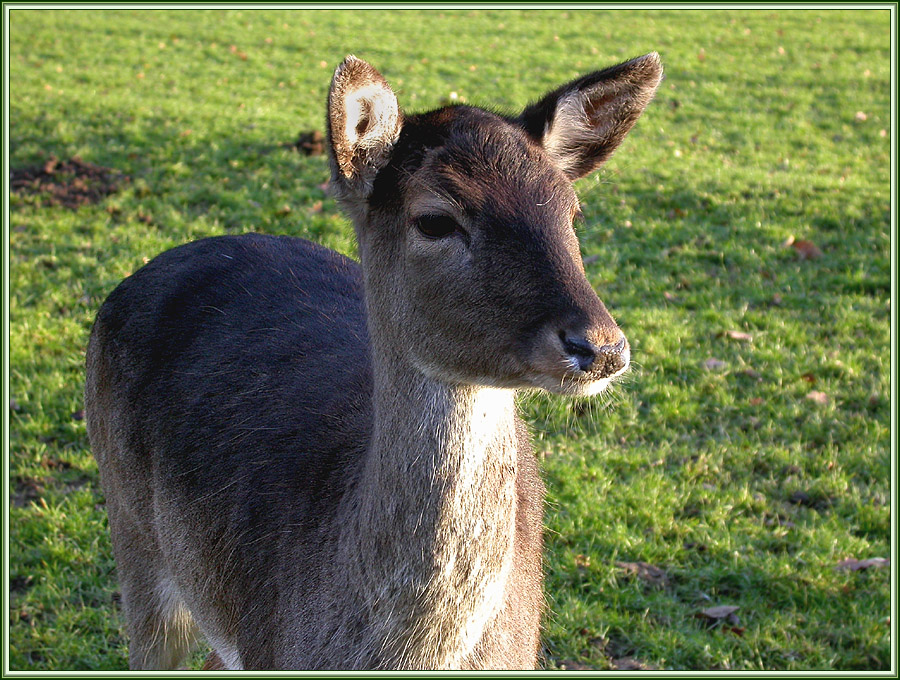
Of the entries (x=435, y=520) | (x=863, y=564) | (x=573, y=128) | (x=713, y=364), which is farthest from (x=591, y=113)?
(x=713, y=364)

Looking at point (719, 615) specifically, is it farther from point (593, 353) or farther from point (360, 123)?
point (360, 123)

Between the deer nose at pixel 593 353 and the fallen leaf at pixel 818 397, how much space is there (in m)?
4.64

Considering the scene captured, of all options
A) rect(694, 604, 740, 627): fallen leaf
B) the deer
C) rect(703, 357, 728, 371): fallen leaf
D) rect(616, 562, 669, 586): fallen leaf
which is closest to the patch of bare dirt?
the deer

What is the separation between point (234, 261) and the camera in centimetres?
412

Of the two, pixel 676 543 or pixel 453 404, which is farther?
pixel 676 543

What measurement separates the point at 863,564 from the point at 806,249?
455 cm

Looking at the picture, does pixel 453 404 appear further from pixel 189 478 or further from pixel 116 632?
pixel 116 632

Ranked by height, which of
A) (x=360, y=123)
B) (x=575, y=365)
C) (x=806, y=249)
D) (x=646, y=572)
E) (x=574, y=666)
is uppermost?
(x=360, y=123)

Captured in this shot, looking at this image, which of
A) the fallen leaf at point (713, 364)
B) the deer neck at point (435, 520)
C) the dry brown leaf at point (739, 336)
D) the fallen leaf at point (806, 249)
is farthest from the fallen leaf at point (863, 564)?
the fallen leaf at point (806, 249)

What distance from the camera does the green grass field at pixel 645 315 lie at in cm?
473

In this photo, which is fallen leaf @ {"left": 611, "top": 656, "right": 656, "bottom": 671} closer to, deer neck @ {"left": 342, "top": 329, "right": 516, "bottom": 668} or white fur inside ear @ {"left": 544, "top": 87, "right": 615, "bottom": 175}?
deer neck @ {"left": 342, "top": 329, "right": 516, "bottom": 668}

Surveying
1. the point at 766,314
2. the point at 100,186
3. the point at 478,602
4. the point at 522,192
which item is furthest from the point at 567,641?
the point at 100,186

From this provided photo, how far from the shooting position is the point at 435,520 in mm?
2721

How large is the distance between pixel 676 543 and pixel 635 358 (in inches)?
78.8
